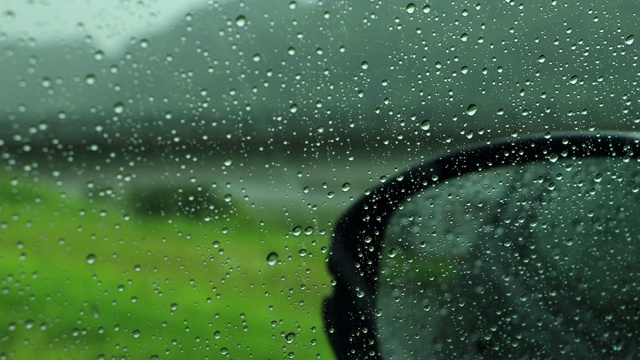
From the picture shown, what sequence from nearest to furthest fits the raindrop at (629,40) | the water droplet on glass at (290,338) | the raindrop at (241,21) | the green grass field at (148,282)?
the green grass field at (148,282), the raindrop at (241,21), the water droplet on glass at (290,338), the raindrop at (629,40)

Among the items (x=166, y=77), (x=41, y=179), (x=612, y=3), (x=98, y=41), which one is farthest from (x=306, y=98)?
(x=612, y=3)

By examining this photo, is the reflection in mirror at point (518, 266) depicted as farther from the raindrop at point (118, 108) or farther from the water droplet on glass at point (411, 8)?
the raindrop at point (118, 108)

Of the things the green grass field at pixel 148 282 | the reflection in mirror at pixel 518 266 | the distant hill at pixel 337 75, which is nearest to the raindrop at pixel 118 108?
the distant hill at pixel 337 75

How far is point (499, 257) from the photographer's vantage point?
1771 millimetres

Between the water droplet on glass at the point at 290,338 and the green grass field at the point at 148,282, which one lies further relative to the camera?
the water droplet on glass at the point at 290,338

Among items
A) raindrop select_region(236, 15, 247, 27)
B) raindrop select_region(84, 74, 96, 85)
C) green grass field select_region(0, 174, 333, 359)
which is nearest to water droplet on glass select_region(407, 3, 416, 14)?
raindrop select_region(236, 15, 247, 27)

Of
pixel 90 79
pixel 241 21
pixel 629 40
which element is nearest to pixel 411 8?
pixel 241 21

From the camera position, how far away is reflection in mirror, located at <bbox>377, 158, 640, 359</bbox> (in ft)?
5.47

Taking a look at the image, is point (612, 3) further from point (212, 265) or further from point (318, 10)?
point (212, 265)

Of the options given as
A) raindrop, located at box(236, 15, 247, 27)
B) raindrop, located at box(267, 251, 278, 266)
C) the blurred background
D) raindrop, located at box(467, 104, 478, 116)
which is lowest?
raindrop, located at box(467, 104, 478, 116)

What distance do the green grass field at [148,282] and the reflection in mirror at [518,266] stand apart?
26cm

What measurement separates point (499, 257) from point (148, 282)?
0.96 metres

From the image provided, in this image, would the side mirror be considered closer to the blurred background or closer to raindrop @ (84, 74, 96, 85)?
the blurred background

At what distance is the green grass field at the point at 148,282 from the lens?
1152 mm
